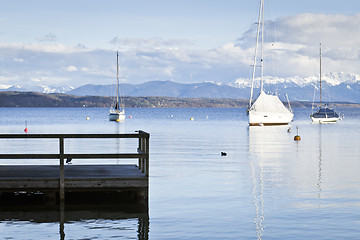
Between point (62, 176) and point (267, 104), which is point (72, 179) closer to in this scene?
point (62, 176)

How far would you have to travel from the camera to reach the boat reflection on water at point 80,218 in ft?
59.2

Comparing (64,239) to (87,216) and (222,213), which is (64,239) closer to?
(87,216)

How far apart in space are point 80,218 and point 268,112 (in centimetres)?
9055

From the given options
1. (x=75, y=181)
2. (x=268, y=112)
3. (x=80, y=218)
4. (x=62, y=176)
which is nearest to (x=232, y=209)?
(x=80, y=218)

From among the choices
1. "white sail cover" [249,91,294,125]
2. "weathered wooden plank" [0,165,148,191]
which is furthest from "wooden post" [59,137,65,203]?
"white sail cover" [249,91,294,125]

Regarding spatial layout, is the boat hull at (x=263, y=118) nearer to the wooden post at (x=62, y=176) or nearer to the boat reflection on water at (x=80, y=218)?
the boat reflection on water at (x=80, y=218)

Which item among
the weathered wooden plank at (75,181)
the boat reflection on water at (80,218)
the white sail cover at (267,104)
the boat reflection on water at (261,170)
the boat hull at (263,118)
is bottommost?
the boat reflection on water at (261,170)

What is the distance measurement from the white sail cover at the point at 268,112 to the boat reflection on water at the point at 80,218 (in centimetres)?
8501

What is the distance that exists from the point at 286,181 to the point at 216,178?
3.68m

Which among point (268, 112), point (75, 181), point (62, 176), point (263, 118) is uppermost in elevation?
point (268, 112)

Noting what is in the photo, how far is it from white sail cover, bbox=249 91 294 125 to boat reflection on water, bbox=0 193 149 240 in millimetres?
85005

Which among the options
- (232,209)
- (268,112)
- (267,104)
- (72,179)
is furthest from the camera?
(268,112)

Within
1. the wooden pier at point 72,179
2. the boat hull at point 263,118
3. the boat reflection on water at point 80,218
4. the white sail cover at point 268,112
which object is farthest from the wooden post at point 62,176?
the boat hull at point 263,118

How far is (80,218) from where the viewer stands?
65.9ft
